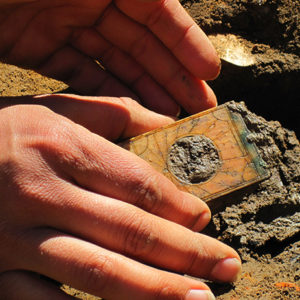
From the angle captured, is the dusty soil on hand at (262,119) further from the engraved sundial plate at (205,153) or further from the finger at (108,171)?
the finger at (108,171)

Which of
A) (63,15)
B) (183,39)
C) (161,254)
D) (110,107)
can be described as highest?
(183,39)

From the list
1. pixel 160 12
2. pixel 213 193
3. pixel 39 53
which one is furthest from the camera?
pixel 39 53

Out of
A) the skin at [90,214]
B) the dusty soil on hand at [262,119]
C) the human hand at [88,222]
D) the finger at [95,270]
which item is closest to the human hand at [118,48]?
the skin at [90,214]

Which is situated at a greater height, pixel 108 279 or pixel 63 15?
pixel 63 15

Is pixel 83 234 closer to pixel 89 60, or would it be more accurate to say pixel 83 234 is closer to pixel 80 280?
pixel 80 280

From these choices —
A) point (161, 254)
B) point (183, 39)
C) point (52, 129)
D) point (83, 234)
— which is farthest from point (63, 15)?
point (161, 254)

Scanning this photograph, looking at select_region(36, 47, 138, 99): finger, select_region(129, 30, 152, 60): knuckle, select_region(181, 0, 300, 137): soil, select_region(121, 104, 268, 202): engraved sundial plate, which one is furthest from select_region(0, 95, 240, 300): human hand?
select_region(181, 0, 300, 137): soil

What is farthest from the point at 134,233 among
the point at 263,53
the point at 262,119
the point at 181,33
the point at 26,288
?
the point at 263,53
